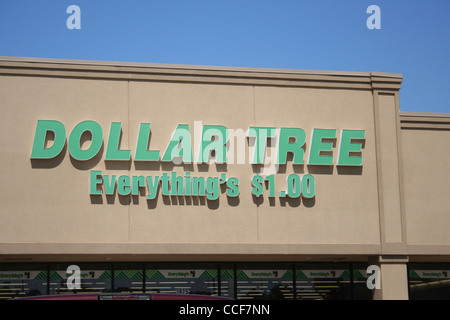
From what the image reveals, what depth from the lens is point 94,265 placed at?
19.3 metres

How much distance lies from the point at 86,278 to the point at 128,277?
1.16 meters

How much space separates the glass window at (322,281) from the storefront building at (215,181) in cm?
4

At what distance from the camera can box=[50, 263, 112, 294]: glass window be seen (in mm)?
19109

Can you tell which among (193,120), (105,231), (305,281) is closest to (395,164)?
(305,281)

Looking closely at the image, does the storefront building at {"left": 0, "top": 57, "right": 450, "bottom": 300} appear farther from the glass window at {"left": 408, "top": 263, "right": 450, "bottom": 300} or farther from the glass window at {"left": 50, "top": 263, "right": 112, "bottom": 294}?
the glass window at {"left": 408, "top": 263, "right": 450, "bottom": 300}

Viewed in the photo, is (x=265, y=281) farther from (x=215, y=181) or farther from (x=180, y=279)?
(x=215, y=181)

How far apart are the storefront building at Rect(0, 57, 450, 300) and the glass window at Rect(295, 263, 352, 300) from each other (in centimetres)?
4

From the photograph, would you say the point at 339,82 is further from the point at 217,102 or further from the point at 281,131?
the point at 217,102

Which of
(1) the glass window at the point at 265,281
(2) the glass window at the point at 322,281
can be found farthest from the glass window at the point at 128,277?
(2) the glass window at the point at 322,281

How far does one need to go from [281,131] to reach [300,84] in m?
1.51

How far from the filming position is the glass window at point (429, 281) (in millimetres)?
21041

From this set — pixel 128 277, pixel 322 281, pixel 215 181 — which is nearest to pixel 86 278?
pixel 128 277

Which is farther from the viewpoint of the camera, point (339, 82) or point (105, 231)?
point (339, 82)
